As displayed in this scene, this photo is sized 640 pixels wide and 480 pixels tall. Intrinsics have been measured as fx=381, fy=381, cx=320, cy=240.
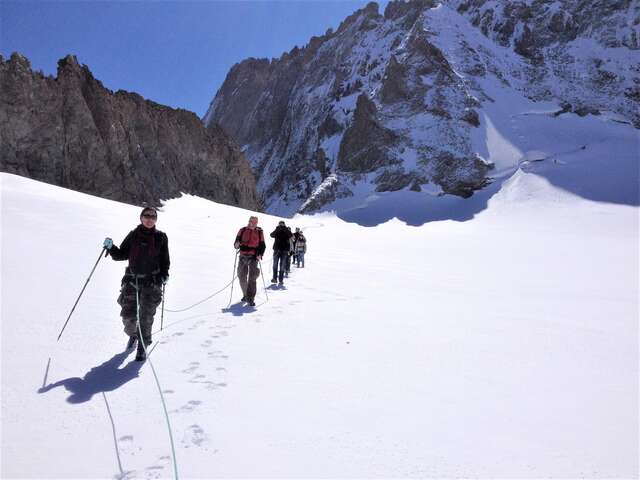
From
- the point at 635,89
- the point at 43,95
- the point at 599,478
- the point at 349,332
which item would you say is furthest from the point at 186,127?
the point at 635,89

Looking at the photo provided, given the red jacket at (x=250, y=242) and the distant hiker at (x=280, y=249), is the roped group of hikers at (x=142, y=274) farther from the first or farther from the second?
the distant hiker at (x=280, y=249)

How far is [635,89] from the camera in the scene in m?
70.3

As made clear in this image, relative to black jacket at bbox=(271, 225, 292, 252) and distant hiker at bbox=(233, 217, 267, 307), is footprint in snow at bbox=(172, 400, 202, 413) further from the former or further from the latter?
black jacket at bbox=(271, 225, 292, 252)

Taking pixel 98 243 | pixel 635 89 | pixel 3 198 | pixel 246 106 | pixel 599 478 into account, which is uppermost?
pixel 246 106

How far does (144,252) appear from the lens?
497 centimetres

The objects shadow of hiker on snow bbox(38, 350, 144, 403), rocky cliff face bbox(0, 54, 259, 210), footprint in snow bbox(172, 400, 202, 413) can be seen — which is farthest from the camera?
rocky cliff face bbox(0, 54, 259, 210)

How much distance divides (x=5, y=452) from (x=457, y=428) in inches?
145

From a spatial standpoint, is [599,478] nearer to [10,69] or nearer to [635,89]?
[10,69]

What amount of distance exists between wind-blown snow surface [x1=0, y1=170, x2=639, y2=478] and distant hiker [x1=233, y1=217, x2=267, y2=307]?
0.44 m

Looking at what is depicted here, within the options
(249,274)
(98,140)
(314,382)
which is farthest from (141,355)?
(98,140)

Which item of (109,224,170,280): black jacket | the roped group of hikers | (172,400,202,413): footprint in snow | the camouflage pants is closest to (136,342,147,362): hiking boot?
the roped group of hikers

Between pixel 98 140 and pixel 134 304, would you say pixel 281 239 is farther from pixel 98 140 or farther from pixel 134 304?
pixel 98 140

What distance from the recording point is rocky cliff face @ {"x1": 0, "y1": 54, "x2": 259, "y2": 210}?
109 ft

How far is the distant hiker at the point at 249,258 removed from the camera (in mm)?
7941
